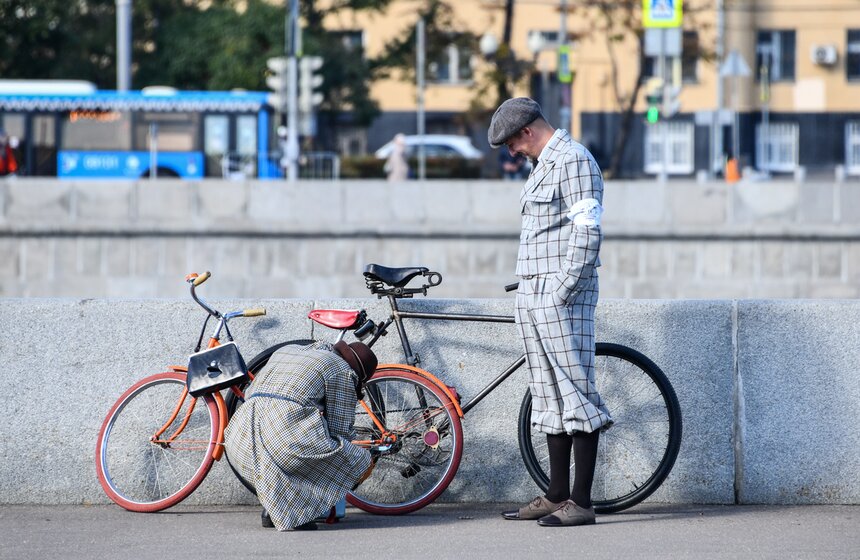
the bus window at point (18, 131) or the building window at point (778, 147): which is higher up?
the building window at point (778, 147)

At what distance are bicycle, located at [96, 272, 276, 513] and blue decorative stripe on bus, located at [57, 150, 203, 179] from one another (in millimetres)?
22398

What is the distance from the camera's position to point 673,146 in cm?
4375

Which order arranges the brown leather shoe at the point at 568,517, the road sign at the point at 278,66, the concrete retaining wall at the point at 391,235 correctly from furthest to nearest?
1. the road sign at the point at 278,66
2. the concrete retaining wall at the point at 391,235
3. the brown leather shoe at the point at 568,517

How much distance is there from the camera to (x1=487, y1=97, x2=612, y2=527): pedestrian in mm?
5516

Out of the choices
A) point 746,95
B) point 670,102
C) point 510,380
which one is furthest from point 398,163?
point 746,95

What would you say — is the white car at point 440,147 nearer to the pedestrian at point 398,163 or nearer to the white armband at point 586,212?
the pedestrian at point 398,163

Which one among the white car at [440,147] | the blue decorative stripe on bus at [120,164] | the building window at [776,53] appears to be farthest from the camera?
the building window at [776,53]

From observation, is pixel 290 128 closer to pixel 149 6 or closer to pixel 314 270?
pixel 314 270

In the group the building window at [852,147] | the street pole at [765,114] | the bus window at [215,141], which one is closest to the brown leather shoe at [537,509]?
the bus window at [215,141]

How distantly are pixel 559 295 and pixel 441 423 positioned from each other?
897 mm

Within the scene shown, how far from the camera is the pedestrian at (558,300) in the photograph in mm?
5516

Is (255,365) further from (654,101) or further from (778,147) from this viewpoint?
(778,147)

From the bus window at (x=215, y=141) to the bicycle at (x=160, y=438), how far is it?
74.2ft

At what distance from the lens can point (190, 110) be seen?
28.7m
